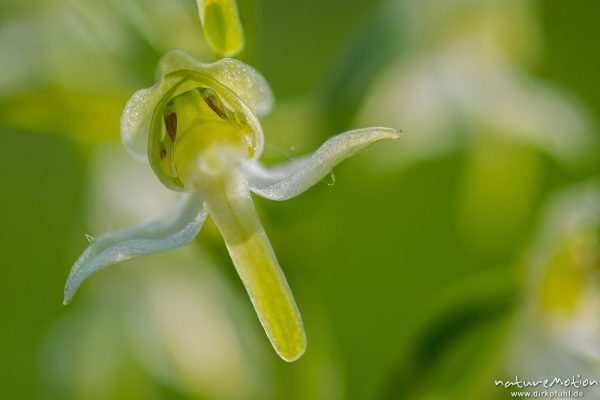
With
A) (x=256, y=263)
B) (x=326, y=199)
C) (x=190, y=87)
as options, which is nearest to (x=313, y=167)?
(x=256, y=263)

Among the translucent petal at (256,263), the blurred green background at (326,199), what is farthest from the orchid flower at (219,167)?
the blurred green background at (326,199)

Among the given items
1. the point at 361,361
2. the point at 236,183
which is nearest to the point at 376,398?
the point at 236,183

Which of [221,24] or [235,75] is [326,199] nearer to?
[235,75]

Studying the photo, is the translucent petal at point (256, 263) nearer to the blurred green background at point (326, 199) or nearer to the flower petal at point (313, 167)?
the flower petal at point (313, 167)

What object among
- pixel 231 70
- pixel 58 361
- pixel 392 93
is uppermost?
pixel 392 93

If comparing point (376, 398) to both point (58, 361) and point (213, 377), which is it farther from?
point (58, 361)
